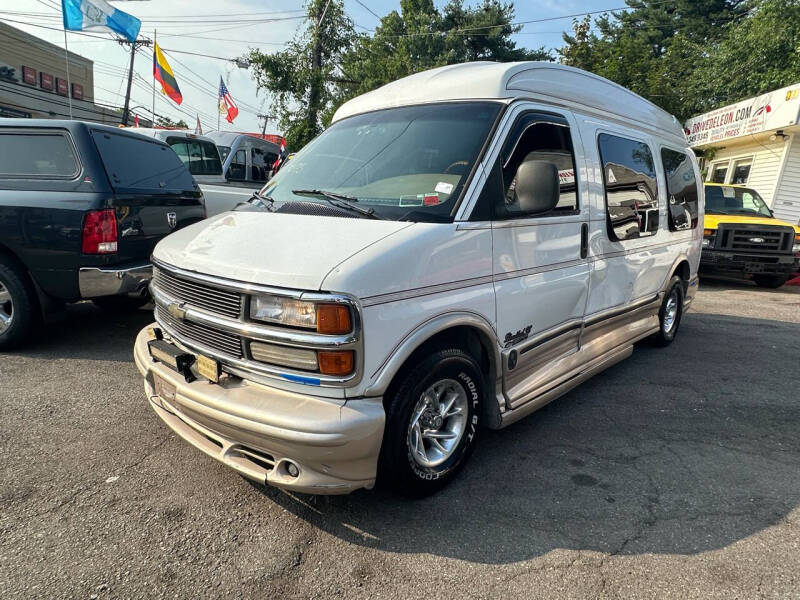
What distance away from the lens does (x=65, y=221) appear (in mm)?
4543

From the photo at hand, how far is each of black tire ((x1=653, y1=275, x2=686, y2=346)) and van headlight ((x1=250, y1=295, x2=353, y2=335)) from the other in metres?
4.39

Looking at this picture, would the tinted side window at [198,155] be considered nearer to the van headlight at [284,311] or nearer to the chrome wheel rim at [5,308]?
the chrome wheel rim at [5,308]

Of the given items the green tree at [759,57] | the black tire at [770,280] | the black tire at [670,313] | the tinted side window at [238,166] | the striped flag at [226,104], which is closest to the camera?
the black tire at [670,313]

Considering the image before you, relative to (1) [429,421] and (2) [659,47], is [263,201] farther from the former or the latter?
(2) [659,47]

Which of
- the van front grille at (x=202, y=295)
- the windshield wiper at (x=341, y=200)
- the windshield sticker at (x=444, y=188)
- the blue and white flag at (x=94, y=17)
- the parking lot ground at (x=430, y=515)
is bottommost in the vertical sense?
the parking lot ground at (x=430, y=515)

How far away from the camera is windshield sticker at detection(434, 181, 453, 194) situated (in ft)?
9.42

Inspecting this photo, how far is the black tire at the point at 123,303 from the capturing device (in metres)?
6.12

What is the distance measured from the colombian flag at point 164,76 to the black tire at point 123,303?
1560 cm

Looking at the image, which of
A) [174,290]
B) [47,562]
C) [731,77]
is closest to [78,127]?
[174,290]

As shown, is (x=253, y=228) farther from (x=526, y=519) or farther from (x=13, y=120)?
(x=13, y=120)

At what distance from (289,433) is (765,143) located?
19724 millimetres

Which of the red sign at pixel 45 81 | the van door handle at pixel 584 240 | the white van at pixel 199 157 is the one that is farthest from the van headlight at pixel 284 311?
the red sign at pixel 45 81

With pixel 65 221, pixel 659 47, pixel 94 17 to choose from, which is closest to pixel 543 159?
pixel 65 221

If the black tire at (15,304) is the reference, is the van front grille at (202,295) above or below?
above
